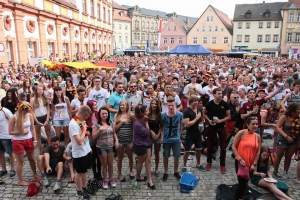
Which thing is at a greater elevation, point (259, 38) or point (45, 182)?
point (259, 38)

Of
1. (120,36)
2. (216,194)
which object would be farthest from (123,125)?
(120,36)

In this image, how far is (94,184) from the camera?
4.79 m

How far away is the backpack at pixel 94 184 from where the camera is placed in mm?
4729

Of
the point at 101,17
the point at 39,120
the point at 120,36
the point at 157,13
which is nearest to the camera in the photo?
the point at 39,120

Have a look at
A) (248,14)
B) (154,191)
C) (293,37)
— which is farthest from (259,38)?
(154,191)

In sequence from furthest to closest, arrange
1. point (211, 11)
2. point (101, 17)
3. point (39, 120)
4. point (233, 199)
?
point (211, 11)
point (101, 17)
point (39, 120)
point (233, 199)

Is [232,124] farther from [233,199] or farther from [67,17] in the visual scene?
[67,17]

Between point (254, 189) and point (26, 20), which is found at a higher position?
point (26, 20)

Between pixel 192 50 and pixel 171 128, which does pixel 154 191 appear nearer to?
pixel 171 128

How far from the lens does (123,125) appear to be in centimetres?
486

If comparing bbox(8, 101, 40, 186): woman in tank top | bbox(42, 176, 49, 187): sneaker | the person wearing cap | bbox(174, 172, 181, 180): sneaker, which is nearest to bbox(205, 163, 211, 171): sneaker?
bbox(174, 172, 181, 180): sneaker

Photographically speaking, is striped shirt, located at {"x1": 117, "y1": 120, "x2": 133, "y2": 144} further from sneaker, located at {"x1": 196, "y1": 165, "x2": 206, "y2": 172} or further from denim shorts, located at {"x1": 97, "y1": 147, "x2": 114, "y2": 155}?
sneaker, located at {"x1": 196, "y1": 165, "x2": 206, "y2": 172}

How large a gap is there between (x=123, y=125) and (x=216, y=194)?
2.28 m

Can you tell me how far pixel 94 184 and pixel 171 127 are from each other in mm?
1973
